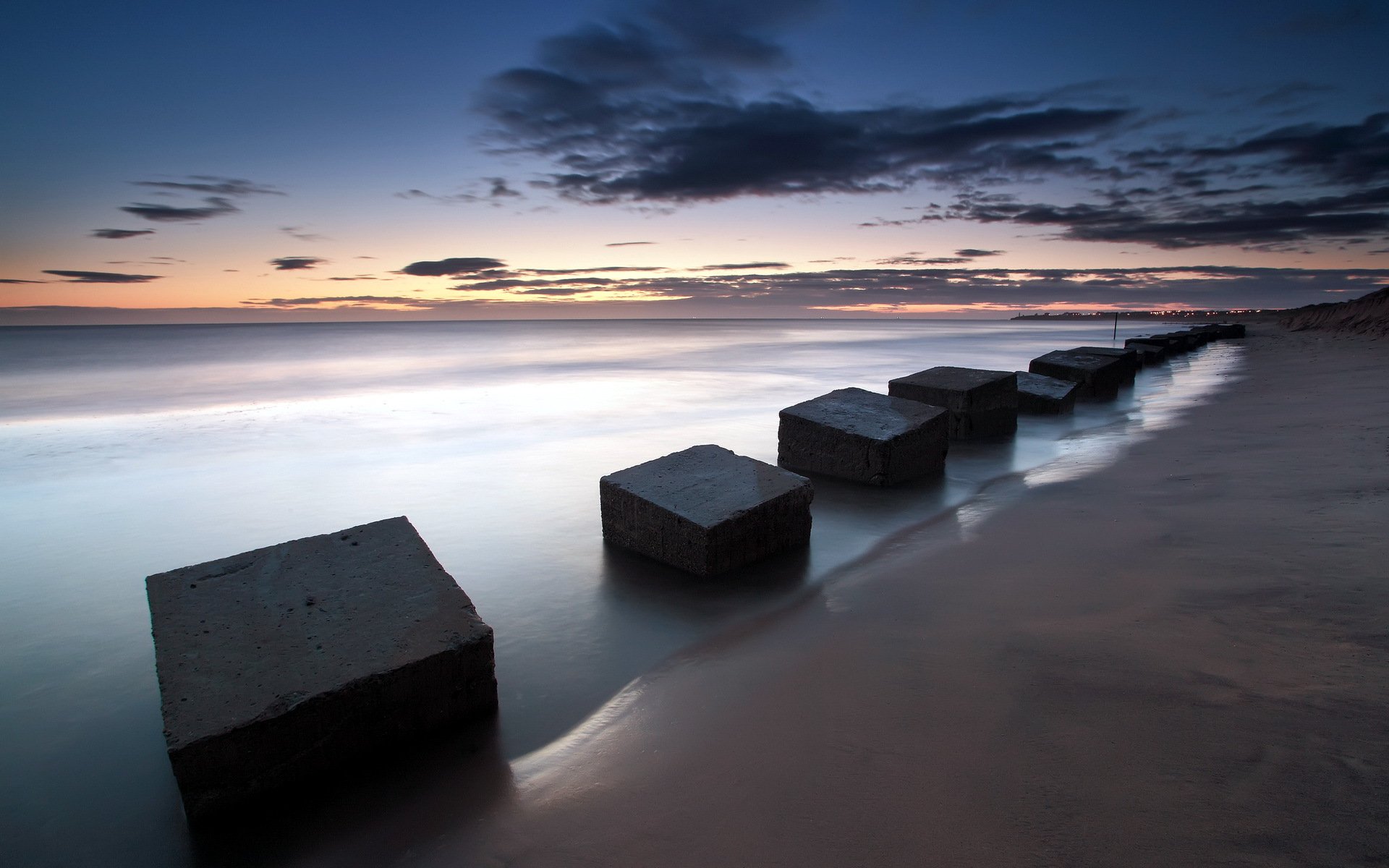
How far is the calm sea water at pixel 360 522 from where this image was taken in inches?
90.7

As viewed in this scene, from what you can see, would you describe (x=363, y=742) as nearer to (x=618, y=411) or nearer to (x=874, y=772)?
(x=874, y=772)

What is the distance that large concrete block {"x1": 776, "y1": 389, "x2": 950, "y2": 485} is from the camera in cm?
544

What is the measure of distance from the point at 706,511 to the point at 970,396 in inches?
180

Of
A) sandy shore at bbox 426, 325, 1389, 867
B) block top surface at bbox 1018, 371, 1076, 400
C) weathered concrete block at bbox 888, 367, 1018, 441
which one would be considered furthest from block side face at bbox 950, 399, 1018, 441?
sandy shore at bbox 426, 325, 1389, 867

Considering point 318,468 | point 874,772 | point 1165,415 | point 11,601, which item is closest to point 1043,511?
point 874,772

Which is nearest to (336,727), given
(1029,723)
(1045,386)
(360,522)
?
(1029,723)

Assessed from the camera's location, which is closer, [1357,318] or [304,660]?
[304,660]

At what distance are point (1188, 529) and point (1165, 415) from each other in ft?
19.0

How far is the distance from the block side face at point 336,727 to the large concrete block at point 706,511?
1467 mm

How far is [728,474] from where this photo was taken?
4.11 metres

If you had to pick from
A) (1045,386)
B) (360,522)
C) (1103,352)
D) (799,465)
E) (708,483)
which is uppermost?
(1103,352)

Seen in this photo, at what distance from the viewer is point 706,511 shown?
3.73 metres

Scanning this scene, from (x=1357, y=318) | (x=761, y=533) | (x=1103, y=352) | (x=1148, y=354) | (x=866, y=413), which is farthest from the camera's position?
(x=1357, y=318)

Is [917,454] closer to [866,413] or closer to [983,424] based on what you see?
[866,413]
